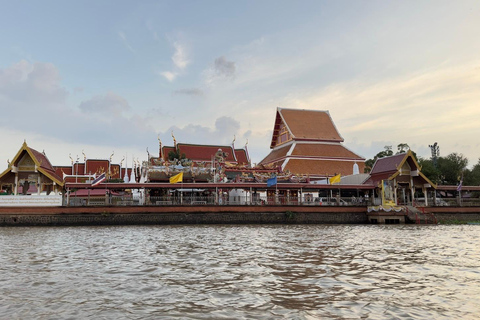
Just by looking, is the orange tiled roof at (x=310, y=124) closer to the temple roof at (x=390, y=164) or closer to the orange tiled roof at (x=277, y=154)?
the orange tiled roof at (x=277, y=154)

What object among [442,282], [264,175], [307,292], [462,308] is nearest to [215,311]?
[307,292]

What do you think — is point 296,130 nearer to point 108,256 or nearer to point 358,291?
point 108,256

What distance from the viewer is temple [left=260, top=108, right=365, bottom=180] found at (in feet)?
156

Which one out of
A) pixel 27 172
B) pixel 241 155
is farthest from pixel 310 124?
pixel 27 172

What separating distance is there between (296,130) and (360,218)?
78.8 feet

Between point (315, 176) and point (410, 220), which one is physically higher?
point (315, 176)

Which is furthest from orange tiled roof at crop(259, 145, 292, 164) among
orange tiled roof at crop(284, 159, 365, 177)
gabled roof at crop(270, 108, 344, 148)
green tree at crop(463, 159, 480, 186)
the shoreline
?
green tree at crop(463, 159, 480, 186)

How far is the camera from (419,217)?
29.7m

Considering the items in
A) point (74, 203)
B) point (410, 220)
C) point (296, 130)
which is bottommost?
point (410, 220)

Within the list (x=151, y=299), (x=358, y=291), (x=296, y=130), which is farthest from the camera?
(x=296, y=130)

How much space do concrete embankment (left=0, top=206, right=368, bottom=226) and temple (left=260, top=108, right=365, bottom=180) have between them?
13983mm

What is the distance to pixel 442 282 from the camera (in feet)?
25.7

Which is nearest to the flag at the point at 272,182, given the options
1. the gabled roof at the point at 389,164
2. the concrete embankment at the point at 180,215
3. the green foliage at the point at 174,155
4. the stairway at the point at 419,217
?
the concrete embankment at the point at 180,215

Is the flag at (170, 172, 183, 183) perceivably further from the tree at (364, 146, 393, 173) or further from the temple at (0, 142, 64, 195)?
the tree at (364, 146, 393, 173)
